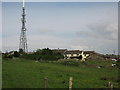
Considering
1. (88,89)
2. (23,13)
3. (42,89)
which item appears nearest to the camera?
(42,89)

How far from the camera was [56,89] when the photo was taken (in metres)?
20.1

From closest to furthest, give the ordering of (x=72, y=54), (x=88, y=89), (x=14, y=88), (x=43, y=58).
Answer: (x=14, y=88)
(x=88, y=89)
(x=43, y=58)
(x=72, y=54)

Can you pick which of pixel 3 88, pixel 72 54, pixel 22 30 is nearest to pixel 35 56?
pixel 22 30

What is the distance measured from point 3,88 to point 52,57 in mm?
49981

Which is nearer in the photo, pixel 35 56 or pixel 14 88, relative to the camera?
pixel 14 88

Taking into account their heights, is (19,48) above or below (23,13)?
below

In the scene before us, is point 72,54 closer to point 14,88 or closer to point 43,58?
point 43,58

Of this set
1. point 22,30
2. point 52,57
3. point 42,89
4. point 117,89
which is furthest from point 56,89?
point 22,30

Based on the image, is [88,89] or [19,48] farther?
[19,48]

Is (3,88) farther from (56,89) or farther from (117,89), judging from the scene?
(117,89)

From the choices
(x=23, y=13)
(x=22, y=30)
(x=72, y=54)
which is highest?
(x=23, y=13)

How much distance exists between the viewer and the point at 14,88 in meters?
18.0

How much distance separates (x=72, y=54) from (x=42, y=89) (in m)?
91.0

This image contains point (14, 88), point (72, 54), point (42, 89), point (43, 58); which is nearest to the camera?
point (14, 88)
